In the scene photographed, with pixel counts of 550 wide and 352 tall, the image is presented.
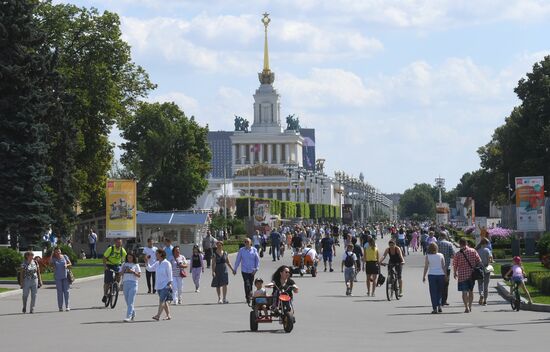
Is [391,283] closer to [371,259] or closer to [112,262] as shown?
[371,259]

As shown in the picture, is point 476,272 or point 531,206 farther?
point 531,206

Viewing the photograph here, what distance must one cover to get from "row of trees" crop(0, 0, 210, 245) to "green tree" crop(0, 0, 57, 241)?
0.13ft

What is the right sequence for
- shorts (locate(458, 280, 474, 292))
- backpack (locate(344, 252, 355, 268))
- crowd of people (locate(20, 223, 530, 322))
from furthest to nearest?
backpack (locate(344, 252, 355, 268))
shorts (locate(458, 280, 474, 292))
crowd of people (locate(20, 223, 530, 322))

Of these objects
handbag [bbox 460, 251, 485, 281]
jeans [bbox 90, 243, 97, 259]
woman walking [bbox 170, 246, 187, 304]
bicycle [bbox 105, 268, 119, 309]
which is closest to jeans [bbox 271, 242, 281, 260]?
jeans [bbox 90, 243, 97, 259]

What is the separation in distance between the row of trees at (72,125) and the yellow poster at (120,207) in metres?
2.42

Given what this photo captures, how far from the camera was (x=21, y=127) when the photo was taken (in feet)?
158

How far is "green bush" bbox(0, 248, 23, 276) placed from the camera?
42.6 meters

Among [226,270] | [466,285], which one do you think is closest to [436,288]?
[466,285]

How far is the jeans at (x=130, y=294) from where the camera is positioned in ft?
80.2

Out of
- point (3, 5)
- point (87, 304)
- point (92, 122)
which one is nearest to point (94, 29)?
point (92, 122)

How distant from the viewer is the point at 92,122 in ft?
212

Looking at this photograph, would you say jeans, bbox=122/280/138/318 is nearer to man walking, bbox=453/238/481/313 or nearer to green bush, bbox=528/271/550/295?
man walking, bbox=453/238/481/313

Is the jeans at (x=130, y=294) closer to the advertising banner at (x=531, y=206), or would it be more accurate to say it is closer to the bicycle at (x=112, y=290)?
the bicycle at (x=112, y=290)

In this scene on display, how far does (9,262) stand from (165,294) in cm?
1922
